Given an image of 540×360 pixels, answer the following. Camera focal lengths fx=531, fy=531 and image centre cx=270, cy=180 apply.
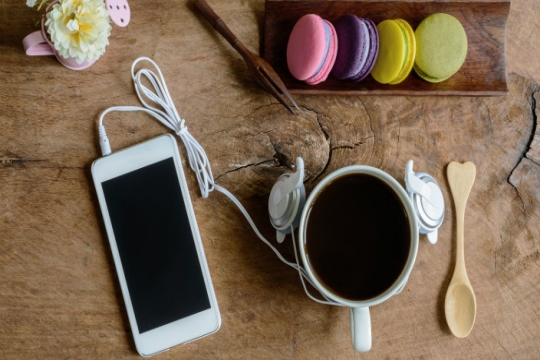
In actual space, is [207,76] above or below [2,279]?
above

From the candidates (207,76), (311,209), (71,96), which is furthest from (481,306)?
(71,96)

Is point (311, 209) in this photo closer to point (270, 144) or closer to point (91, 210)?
point (270, 144)

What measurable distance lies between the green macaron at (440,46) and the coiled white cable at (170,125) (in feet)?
1.16

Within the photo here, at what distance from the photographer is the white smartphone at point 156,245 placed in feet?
2.69

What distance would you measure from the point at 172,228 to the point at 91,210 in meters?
0.14

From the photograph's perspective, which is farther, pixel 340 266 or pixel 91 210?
pixel 91 210

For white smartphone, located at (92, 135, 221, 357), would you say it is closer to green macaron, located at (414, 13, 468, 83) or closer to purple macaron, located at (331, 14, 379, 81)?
purple macaron, located at (331, 14, 379, 81)

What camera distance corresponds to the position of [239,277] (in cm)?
84

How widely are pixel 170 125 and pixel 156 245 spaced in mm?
189

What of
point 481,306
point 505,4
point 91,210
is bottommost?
point 481,306

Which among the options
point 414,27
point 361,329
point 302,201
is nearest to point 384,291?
point 361,329

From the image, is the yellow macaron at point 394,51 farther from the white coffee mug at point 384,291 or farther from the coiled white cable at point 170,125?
the coiled white cable at point 170,125

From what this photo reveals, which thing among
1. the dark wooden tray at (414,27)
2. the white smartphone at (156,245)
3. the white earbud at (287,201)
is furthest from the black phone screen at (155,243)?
the dark wooden tray at (414,27)

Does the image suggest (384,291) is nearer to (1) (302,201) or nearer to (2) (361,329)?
(2) (361,329)
